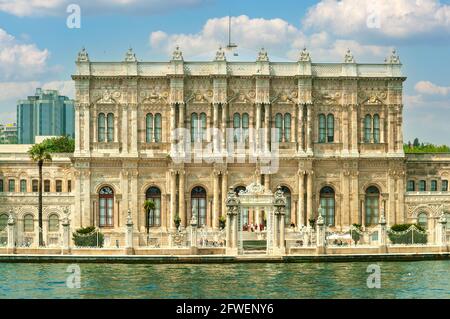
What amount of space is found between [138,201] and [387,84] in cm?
1708

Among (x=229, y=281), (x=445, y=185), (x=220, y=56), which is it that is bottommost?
(x=229, y=281)

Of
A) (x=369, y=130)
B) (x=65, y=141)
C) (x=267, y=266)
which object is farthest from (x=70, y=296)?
(x=65, y=141)

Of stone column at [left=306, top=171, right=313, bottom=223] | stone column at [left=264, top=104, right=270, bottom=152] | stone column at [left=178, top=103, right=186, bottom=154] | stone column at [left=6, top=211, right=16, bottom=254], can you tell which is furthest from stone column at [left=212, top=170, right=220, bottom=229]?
stone column at [left=6, top=211, right=16, bottom=254]

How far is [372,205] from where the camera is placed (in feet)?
228

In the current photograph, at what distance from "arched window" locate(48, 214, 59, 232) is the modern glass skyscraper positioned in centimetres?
8587

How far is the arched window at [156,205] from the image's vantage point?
68.6 meters

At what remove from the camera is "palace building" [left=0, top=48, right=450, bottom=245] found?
68.2m

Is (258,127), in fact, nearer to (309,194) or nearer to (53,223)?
(309,194)

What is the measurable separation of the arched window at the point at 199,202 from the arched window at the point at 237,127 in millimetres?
3799

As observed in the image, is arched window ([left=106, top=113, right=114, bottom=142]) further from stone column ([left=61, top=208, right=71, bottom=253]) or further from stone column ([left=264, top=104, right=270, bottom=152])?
stone column ([left=61, top=208, right=71, bottom=253])

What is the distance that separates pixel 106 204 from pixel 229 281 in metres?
25.6

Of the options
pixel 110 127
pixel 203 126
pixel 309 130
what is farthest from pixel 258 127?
pixel 110 127

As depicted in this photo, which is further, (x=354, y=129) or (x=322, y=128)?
(x=322, y=128)

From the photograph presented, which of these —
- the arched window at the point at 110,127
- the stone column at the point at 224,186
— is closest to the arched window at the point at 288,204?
the stone column at the point at 224,186
